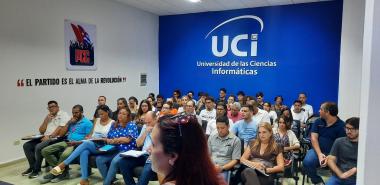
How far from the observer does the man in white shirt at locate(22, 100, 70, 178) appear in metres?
4.43

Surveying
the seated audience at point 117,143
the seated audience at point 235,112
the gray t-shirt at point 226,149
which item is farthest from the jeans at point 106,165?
the seated audience at point 235,112

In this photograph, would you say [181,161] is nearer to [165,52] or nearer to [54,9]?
[54,9]

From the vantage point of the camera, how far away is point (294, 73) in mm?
7062

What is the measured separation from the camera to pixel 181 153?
3.53 ft

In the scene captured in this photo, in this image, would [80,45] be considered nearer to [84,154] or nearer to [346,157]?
[84,154]

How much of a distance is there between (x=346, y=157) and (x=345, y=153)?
45 mm

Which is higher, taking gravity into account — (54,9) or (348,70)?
(54,9)

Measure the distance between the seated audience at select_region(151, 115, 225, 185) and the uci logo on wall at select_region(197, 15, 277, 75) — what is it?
6.58m

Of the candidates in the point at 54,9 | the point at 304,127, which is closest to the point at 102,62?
the point at 54,9

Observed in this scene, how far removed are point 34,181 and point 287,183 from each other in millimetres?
3718

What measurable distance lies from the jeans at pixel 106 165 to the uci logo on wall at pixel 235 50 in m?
4.59

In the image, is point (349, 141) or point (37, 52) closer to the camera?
point (349, 141)

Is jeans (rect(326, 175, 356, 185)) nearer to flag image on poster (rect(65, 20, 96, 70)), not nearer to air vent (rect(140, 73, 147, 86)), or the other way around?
flag image on poster (rect(65, 20, 96, 70))

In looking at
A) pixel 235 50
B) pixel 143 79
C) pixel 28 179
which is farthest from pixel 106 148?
pixel 235 50
